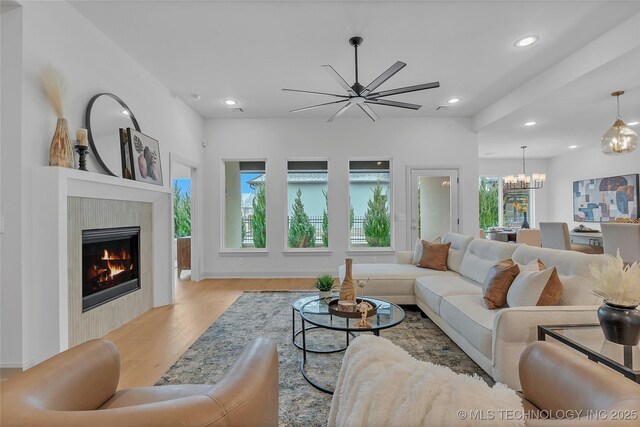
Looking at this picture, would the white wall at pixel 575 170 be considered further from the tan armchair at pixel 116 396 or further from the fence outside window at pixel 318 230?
the tan armchair at pixel 116 396

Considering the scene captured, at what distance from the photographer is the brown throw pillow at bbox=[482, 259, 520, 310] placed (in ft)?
7.96

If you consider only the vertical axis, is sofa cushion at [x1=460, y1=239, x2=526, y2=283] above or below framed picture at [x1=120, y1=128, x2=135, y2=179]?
→ below

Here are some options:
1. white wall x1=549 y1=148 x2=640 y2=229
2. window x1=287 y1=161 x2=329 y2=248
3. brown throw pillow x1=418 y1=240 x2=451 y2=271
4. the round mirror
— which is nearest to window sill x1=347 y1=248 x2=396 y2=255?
window x1=287 y1=161 x2=329 y2=248

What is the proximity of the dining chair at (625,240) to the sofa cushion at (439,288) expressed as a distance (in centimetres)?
223

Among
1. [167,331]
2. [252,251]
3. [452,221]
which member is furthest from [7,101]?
[452,221]

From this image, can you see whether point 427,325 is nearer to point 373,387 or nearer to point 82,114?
point 373,387

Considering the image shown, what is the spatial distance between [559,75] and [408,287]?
3.01 metres

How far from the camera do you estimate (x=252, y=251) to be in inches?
229

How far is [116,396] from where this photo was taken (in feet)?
4.17

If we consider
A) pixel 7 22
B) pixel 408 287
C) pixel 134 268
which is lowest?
pixel 408 287

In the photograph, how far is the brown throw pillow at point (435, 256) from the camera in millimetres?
3963

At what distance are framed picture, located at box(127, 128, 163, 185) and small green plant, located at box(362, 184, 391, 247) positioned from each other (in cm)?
356

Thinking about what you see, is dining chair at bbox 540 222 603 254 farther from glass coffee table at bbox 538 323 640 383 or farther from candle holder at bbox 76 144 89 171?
candle holder at bbox 76 144 89 171

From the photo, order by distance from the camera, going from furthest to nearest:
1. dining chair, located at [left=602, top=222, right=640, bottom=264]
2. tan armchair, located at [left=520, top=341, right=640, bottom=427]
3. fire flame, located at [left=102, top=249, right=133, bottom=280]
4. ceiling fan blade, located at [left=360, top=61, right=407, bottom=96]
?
dining chair, located at [left=602, top=222, right=640, bottom=264] < fire flame, located at [left=102, top=249, right=133, bottom=280] < ceiling fan blade, located at [left=360, top=61, right=407, bottom=96] < tan armchair, located at [left=520, top=341, right=640, bottom=427]
